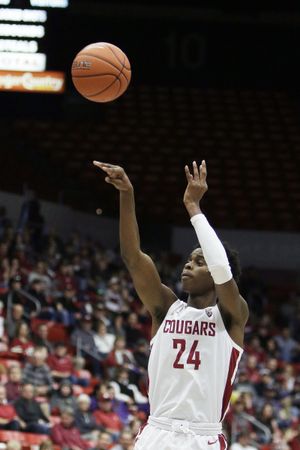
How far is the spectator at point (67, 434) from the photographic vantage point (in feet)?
35.6

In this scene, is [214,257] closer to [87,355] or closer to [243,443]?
[243,443]

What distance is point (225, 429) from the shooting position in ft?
42.8

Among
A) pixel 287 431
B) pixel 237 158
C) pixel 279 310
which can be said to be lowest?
pixel 287 431

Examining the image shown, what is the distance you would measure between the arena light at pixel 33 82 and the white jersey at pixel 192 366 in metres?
7.65

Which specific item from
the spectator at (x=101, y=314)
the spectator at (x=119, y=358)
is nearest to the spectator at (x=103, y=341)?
the spectator at (x=119, y=358)

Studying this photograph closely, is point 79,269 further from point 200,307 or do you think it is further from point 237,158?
point 200,307

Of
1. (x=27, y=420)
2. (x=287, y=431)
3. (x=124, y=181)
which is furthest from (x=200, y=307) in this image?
(x=287, y=431)

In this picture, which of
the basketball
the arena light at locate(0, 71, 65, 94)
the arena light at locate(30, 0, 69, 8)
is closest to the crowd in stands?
the arena light at locate(0, 71, 65, 94)

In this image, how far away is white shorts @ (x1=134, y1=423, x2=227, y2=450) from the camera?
15.4 feet

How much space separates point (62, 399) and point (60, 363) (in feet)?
3.42

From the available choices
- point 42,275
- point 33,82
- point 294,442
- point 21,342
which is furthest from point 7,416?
point 42,275

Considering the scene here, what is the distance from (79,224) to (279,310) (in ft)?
13.8

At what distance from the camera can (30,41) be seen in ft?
38.8

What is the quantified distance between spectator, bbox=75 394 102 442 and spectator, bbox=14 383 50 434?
0.60 metres
